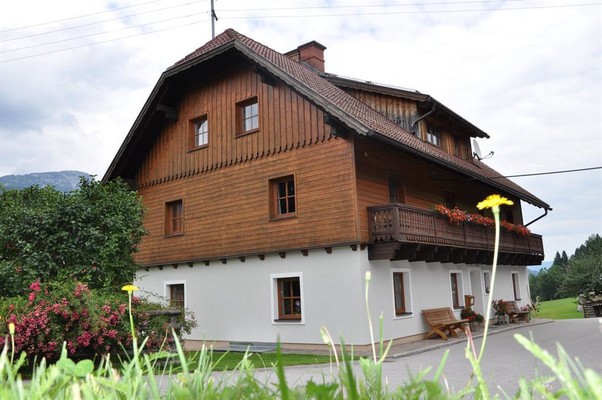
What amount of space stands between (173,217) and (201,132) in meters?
3.24

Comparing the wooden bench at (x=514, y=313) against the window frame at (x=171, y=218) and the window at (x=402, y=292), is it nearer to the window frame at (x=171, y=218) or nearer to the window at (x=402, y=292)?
the window at (x=402, y=292)

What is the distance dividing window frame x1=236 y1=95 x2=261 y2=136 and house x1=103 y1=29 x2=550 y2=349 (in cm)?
5

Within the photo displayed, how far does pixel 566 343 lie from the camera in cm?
1388

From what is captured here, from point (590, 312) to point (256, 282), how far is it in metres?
21.0

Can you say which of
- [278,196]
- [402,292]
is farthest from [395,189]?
[278,196]

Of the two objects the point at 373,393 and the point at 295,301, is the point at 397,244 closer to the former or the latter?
the point at 295,301

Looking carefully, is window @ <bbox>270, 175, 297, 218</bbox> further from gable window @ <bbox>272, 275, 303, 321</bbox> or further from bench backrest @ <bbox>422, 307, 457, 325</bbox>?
bench backrest @ <bbox>422, 307, 457, 325</bbox>

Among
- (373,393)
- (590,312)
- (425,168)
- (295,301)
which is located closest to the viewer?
(373,393)

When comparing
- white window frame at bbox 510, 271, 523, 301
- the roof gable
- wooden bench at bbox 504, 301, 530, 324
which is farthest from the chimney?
white window frame at bbox 510, 271, 523, 301

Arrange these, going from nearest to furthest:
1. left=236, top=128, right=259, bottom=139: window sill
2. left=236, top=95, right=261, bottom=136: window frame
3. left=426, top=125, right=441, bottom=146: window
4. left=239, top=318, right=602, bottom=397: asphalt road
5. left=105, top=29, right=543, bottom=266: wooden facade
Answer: left=239, top=318, right=602, bottom=397: asphalt road < left=105, top=29, right=543, bottom=266: wooden facade < left=236, top=128, right=259, bottom=139: window sill < left=236, top=95, right=261, bottom=136: window frame < left=426, top=125, right=441, bottom=146: window

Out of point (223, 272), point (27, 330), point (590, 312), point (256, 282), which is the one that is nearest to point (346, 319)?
point (256, 282)

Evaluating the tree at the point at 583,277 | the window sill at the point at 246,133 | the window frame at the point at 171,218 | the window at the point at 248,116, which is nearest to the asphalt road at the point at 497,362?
the window sill at the point at 246,133

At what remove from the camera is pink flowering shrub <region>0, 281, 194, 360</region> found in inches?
344

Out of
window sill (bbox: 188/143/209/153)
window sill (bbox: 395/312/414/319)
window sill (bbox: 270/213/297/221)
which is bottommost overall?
window sill (bbox: 395/312/414/319)
